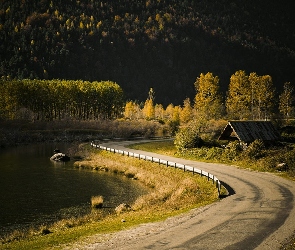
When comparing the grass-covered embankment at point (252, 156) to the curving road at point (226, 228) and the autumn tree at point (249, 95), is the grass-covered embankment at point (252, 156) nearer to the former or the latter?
the curving road at point (226, 228)

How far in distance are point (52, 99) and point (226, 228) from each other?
4363 inches

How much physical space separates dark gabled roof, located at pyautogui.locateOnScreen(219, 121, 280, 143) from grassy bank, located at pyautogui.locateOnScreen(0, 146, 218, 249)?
1373cm

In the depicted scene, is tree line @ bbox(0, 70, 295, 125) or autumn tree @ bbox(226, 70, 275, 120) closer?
autumn tree @ bbox(226, 70, 275, 120)

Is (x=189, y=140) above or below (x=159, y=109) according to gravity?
below

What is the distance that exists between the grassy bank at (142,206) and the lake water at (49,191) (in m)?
2.61

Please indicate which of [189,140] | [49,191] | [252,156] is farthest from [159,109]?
[49,191]

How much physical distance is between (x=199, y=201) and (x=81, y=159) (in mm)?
39456

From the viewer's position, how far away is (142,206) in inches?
1325

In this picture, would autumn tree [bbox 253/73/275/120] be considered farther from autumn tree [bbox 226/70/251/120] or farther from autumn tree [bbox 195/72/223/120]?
autumn tree [bbox 195/72/223/120]

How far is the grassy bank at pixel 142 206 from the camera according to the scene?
23547 millimetres

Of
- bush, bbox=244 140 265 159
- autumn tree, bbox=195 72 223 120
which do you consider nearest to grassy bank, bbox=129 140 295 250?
bush, bbox=244 140 265 159

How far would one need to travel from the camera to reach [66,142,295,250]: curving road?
66.2 ft

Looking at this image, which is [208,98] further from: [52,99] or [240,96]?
[52,99]

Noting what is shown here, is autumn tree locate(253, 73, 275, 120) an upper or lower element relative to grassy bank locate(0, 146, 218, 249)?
upper
